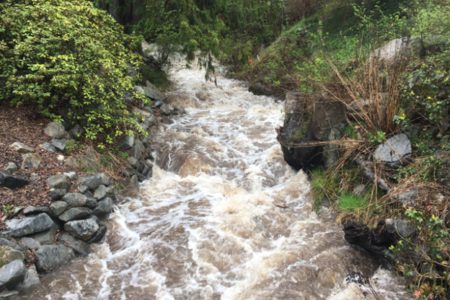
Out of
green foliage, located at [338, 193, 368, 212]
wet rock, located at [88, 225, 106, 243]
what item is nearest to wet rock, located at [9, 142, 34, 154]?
wet rock, located at [88, 225, 106, 243]

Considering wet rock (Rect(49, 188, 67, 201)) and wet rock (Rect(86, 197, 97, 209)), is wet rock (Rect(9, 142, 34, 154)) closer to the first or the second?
wet rock (Rect(49, 188, 67, 201))

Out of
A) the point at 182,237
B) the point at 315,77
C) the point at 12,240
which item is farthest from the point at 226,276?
the point at 315,77

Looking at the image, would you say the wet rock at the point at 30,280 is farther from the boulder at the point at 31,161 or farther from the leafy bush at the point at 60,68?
the leafy bush at the point at 60,68

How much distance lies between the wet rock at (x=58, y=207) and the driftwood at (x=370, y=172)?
14.9 ft

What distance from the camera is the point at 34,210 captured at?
18.9ft

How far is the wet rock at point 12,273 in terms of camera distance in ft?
15.8

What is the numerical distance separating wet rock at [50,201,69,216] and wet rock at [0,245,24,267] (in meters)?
0.82

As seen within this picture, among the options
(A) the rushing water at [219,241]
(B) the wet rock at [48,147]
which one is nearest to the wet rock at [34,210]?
(A) the rushing water at [219,241]

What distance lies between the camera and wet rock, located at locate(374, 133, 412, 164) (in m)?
5.86

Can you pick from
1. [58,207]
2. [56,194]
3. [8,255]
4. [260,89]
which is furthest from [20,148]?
[260,89]

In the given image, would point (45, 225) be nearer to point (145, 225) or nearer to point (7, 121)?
point (145, 225)

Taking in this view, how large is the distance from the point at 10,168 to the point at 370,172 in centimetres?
546

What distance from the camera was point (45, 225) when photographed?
5.69 m

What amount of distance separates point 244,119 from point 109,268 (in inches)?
245
